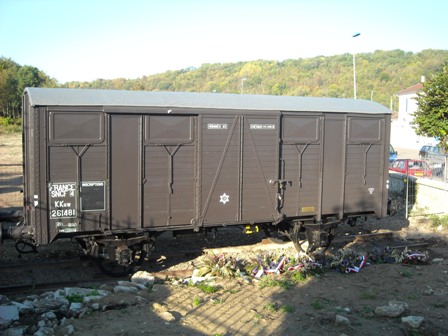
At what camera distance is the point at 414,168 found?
767 inches

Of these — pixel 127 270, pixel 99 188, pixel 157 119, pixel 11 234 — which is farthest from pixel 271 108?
pixel 11 234

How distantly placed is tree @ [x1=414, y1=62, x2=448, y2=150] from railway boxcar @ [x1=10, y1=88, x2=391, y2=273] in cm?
864

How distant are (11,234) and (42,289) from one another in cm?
118

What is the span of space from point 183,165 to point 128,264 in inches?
88.7

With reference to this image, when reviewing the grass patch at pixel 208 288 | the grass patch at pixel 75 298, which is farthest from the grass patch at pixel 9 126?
the grass patch at pixel 208 288

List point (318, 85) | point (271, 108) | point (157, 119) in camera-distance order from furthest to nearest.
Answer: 1. point (318, 85)
2. point (271, 108)
3. point (157, 119)

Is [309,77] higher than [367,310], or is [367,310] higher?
[309,77]

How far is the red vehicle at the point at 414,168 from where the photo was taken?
Answer: 1727 centimetres

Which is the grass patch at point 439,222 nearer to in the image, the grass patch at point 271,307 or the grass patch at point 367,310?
the grass patch at point 367,310

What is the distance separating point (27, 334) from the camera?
19.1 ft

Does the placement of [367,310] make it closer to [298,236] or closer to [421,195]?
[298,236]

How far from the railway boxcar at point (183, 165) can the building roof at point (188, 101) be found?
0.03m

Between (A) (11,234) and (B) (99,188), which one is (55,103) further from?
(A) (11,234)

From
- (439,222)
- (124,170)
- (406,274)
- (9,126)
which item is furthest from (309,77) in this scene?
(124,170)
